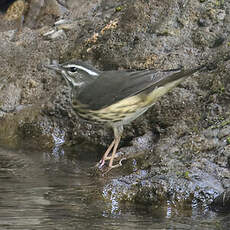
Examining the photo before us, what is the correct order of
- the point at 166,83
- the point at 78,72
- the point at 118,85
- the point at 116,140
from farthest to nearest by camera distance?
1. the point at 116,140
2. the point at 78,72
3. the point at 118,85
4. the point at 166,83

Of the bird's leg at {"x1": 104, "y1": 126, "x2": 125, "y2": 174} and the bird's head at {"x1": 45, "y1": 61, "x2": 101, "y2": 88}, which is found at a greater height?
the bird's head at {"x1": 45, "y1": 61, "x2": 101, "y2": 88}

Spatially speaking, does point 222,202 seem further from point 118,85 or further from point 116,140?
point 116,140

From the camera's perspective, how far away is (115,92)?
23.3ft

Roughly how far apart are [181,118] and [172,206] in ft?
7.45

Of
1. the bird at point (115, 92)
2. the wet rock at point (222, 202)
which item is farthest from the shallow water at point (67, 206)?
the bird at point (115, 92)

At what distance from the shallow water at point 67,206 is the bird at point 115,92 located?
0.65 m

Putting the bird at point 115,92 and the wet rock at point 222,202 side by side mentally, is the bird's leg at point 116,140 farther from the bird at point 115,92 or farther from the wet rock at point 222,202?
the wet rock at point 222,202

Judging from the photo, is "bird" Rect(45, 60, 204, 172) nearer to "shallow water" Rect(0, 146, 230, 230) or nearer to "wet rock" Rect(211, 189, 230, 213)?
"shallow water" Rect(0, 146, 230, 230)

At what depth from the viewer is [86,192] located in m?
6.18

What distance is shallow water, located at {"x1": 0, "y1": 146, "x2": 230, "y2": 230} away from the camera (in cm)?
Answer: 503

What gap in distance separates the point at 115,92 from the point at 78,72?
2.05 ft

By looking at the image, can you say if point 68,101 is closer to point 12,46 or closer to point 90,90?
point 90,90

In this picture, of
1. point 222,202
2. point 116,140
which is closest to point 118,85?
point 116,140

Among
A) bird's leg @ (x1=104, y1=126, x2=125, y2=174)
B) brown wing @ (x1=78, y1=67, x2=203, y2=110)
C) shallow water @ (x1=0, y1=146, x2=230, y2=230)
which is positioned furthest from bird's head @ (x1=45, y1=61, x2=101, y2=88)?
shallow water @ (x1=0, y1=146, x2=230, y2=230)
